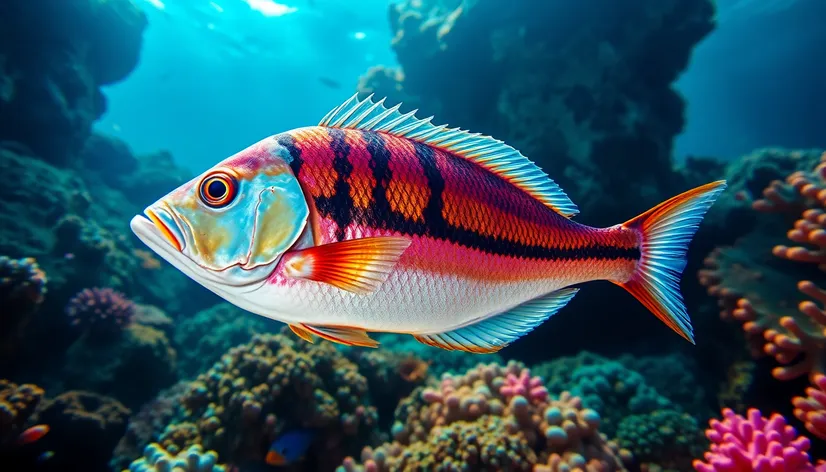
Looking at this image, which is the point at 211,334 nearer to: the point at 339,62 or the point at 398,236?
the point at 398,236

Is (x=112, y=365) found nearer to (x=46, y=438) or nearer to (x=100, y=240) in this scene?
(x=46, y=438)

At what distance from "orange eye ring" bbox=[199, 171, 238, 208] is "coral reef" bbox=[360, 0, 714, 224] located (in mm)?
8005

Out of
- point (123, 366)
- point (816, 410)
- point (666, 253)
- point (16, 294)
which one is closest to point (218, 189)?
point (666, 253)

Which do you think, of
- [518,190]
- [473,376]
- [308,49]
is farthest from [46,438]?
[308,49]

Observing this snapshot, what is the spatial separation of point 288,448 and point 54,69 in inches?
577

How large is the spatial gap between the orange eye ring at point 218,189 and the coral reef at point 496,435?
2788 mm

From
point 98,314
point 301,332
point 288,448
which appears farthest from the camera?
point 98,314

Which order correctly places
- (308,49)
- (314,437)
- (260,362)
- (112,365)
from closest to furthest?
(314,437), (260,362), (112,365), (308,49)

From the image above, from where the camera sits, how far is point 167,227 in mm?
1017

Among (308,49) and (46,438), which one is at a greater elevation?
(308,49)

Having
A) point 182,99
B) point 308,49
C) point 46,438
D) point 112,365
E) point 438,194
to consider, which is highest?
point 182,99

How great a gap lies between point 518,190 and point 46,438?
245 inches

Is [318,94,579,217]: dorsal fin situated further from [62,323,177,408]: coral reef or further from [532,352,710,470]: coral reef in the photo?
[62,323,177,408]: coral reef

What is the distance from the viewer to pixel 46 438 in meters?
4.59
